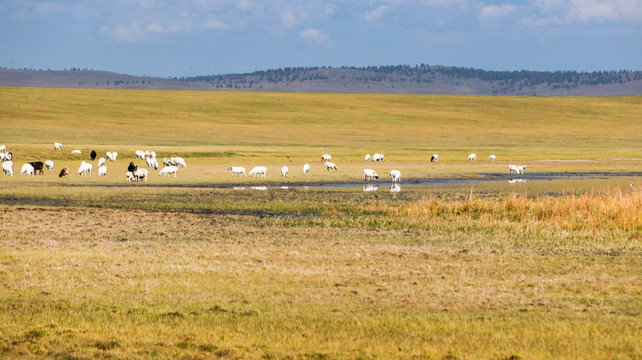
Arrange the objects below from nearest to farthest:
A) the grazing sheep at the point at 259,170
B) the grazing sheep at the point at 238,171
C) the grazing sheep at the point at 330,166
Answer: the grazing sheep at the point at 259,170 → the grazing sheep at the point at 238,171 → the grazing sheep at the point at 330,166

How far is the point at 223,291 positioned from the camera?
1320cm

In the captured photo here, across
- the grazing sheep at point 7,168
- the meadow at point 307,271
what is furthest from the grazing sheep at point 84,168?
the grazing sheep at point 7,168

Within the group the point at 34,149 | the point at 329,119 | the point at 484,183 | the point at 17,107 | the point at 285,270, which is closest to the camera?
the point at 285,270

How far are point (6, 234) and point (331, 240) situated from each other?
8.05 metres

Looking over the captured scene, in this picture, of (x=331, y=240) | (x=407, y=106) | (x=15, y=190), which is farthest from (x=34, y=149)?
(x=407, y=106)

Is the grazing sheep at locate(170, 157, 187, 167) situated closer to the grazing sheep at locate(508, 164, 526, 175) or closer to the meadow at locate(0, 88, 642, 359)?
the meadow at locate(0, 88, 642, 359)

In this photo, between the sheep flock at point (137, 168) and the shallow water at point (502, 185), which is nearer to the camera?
the shallow water at point (502, 185)

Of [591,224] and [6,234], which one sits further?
[591,224]

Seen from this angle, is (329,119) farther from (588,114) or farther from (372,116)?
(588,114)

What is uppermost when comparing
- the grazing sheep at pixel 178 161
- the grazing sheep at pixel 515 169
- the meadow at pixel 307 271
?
the meadow at pixel 307 271

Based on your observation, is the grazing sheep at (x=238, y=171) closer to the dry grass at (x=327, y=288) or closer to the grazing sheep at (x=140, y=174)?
the grazing sheep at (x=140, y=174)

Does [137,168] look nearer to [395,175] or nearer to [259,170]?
[259,170]

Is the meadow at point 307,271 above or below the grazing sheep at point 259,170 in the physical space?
above

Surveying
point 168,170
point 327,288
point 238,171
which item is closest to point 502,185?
point 238,171
